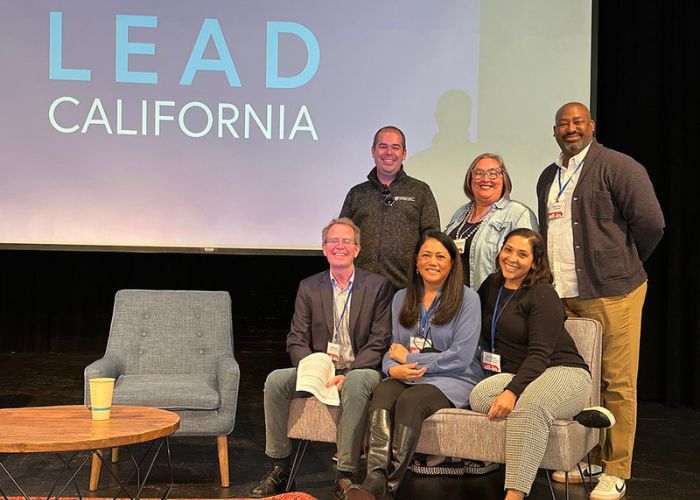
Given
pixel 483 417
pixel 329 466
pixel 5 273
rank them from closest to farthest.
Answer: pixel 483 417 < pixel 329 466 < pixel 5 273

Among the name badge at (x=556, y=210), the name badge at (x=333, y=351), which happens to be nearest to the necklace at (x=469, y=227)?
the name badge at (x=556, y=210)

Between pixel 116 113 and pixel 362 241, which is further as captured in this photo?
pixel 116 113

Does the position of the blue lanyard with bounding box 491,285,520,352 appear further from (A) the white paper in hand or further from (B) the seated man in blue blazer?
(A) the white paper in hand

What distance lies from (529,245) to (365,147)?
2.14 metres

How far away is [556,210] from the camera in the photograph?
387 cm

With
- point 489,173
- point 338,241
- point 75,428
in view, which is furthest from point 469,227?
point 75,428

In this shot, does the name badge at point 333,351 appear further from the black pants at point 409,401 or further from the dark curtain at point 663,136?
the dark curtain at point 663,136

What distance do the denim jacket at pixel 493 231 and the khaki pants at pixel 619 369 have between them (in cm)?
44

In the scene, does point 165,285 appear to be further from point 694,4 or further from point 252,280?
point 694,4

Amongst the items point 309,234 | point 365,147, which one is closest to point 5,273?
point 309,234

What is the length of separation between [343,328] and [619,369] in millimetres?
1199

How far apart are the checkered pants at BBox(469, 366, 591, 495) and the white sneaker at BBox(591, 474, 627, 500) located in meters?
0.52

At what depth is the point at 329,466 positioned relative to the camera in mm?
4133

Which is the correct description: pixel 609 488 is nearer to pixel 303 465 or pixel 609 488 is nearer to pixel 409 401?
pixel 409 401
